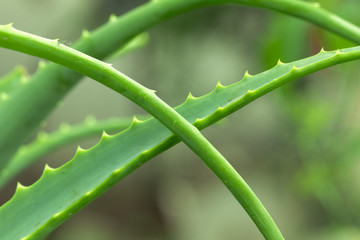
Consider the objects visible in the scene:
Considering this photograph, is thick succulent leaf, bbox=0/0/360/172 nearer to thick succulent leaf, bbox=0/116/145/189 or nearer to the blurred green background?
thick succulent leaf, bbox=0/116/145/189

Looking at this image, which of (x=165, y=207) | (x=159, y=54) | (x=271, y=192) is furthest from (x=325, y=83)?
(x=165, y=207)

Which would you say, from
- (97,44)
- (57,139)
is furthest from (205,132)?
(97,44)

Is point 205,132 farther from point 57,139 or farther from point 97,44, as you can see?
point 97,44

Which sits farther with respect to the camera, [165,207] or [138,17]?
[165,207]

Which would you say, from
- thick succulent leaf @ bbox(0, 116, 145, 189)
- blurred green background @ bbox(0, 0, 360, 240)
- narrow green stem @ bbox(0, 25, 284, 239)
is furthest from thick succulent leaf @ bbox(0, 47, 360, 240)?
blurred green background @ bbox(0, 0, 360, 240)

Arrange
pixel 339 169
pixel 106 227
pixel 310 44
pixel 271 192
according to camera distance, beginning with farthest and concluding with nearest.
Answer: pixel 271 192
pixel 106 227
pixel 310 44
pixel 339 169

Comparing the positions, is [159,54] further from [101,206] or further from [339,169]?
[339,169]
